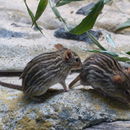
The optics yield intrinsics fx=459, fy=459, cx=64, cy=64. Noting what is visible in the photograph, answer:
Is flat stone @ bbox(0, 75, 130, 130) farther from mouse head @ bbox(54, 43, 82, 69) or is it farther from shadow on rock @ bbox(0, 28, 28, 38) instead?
shadow on rock @ bbox(0, 28, 28, 38)

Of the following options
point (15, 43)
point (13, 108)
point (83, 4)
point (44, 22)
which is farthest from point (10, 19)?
point (13, 108)

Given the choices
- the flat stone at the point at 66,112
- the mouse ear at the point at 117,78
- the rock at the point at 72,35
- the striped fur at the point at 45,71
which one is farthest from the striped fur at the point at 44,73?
the rock at the point at 72,35

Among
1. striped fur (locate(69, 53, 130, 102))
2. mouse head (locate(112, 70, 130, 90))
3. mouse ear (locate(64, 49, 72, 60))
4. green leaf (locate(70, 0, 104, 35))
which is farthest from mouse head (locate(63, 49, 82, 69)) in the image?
green leaf (locate(70, 0, 104, 35))

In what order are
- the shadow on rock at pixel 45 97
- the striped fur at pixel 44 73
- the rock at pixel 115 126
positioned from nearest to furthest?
the rock at pixel 115 126 < the striped fur at pixel 44 73 < the shadow on rock at pixel 45 97

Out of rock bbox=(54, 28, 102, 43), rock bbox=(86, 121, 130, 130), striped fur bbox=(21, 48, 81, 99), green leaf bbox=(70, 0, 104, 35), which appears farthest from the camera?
rock bbox=(54, 28, 102, 43)

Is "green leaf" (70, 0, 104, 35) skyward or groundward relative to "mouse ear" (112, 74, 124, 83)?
skyward

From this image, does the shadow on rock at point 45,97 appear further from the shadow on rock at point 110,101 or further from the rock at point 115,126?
the rock at point 115,126

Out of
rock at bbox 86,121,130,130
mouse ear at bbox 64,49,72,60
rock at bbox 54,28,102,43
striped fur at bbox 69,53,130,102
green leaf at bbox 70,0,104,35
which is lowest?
rock at bbox 54,28,102,43

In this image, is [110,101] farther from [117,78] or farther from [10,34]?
[10,34]
